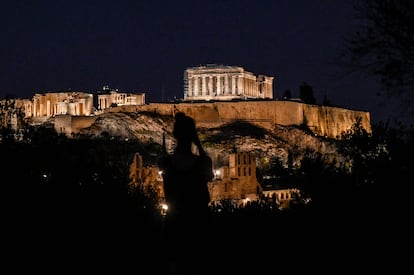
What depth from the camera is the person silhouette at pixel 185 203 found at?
437 centimetres

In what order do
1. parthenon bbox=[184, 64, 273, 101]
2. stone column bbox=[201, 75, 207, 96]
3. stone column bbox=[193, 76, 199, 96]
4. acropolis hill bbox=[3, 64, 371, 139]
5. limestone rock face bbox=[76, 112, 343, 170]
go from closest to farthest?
limestone rock face bbox=[76, 112, 343, 170] → acropolis hill bbox=[3, 64, 371, 139] → parthenon bbox=[184, 64, 273, 101] → stone column bbox=[201, 75, 207, 96] → stone column bbox=[193, 76, 199, 96]

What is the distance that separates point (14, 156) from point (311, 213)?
5.02 metres

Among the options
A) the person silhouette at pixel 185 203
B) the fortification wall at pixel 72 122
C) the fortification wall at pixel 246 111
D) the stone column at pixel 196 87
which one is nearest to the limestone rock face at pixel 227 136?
the fortification wall at pixel 246 111

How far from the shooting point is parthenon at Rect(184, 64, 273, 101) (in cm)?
7769

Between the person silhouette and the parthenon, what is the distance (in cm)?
7148

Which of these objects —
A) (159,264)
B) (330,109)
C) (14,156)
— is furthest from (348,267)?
(330,109)

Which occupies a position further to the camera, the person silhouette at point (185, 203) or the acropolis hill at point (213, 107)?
the acropolis hill at point (213, 107)

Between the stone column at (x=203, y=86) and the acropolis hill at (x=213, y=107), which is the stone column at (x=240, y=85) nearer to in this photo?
the acropolis hill at (x=213, y=107)

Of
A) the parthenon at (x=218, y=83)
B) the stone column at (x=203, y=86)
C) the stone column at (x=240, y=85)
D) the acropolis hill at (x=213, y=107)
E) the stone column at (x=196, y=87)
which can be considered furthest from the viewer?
the stone column at (x=196, y=87)

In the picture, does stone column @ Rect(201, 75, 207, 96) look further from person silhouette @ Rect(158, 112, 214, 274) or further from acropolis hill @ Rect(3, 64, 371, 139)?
person silhouette @ Rect(158, 112, 214, 274)

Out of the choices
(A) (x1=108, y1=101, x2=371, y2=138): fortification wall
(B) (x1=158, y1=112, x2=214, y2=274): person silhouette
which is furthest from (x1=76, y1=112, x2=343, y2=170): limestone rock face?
(B) (x1=158, y1=112, x2=214, y2=274): person silhouette

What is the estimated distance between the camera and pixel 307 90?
234ft

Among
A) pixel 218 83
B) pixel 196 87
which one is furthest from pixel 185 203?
pixel 196 87

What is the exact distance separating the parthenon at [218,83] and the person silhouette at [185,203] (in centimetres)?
7148
